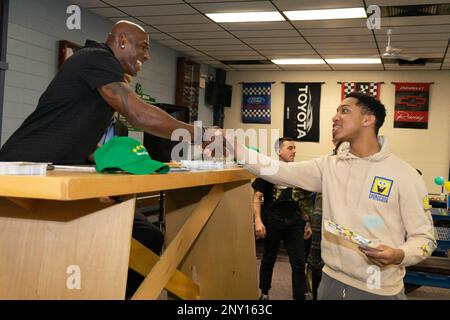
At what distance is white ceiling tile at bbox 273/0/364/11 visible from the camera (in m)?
6.09

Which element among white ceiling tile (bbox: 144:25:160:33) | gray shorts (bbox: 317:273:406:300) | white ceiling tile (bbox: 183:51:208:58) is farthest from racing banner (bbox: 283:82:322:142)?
gray shorts (bbox: 317:273:406:300)

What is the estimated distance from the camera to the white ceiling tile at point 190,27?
7.64m

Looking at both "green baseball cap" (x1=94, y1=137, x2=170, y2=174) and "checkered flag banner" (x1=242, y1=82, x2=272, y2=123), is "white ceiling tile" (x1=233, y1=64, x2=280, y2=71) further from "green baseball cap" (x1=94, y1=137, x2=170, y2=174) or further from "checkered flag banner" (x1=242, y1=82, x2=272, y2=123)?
"green baseball cap" (x1=94, y1=137, x2=170, y2=174)

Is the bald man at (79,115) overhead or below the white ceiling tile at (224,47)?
below

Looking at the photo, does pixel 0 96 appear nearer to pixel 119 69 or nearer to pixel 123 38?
pixel 123 38

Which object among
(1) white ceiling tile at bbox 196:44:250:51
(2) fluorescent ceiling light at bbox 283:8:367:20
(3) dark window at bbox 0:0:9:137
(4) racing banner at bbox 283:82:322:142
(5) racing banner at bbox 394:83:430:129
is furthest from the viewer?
(4) racing banner at bbox 283:82:322:142

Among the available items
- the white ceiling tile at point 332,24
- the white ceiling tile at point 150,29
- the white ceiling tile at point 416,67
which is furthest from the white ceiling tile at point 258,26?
the white ceiling tile at point 416,67

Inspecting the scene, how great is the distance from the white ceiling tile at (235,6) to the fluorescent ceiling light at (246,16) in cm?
17

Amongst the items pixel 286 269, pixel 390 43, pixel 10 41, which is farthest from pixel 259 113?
pixel 10 41

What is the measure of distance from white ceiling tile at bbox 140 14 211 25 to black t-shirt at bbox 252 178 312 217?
321cm

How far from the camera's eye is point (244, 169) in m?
2.67

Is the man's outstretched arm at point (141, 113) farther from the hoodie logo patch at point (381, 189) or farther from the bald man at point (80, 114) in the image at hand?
the hoodie logo patch at point (381, 189)

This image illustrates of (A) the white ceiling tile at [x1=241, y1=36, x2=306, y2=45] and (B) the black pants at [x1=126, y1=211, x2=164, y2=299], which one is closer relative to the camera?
(B) the black pants at [x1=126, y1=211, x2=164, y2=299]
